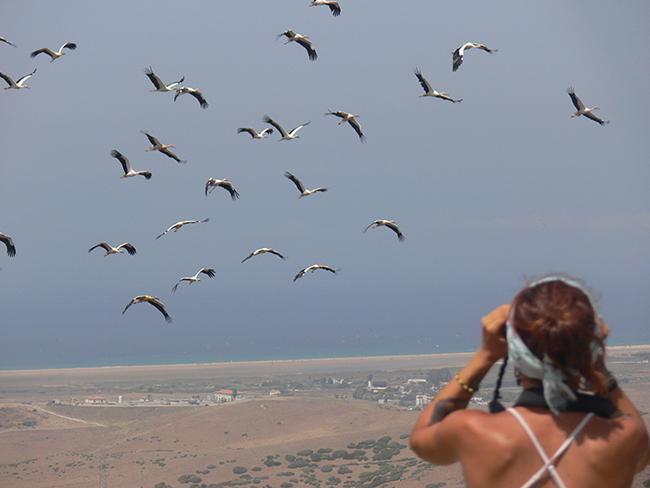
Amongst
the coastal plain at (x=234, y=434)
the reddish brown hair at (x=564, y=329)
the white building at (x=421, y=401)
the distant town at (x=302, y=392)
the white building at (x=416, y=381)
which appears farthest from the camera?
the white building at (x=416, y=381)

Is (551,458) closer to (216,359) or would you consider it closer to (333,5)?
(333,5)

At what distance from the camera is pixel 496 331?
12.5ft

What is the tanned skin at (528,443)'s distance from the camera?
368 centimetres

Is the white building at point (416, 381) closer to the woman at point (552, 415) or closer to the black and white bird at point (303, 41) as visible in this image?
the black and white bird at point (303, 41)

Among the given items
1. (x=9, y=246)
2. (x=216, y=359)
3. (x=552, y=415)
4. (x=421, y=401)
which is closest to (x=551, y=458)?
(x=552, y=415)

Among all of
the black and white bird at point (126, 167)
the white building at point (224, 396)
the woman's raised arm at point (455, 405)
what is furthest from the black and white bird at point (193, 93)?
the white building at point (224, 396)

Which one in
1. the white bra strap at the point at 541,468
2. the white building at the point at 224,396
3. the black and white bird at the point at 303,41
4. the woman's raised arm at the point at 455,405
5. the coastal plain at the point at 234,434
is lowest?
the coastal plain at the point at 234,434

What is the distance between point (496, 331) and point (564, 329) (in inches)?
10.6

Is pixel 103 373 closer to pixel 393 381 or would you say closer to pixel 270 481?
pixel 393 381

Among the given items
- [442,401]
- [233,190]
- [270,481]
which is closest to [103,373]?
[270,481]

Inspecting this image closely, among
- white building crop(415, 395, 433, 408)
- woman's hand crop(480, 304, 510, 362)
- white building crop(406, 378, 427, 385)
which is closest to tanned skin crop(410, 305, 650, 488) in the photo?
woman's hand crop(480, 304, 510, 362)

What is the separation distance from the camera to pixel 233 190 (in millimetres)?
24469

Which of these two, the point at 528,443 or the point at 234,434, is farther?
the point at 234,434

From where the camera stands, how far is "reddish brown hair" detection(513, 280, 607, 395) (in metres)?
3.62
